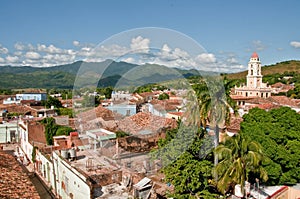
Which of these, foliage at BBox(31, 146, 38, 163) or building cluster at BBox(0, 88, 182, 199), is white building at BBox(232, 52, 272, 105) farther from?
foliage at BBox(31, 146, 38, 163)

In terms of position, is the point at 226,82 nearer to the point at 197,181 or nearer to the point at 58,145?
the point at 197,181

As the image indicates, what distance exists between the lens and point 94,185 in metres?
8.62

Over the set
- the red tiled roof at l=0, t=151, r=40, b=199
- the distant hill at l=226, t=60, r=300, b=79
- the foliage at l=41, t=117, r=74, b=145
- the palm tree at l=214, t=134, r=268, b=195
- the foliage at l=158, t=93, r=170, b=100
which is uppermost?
the distant hill at l=226, t=60, r=300, b=79

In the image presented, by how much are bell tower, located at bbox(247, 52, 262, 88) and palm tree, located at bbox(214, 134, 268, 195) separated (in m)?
29.5

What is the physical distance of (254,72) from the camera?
35906 millimetres

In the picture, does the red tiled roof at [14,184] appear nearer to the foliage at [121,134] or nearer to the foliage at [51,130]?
the foliage at [121,134]

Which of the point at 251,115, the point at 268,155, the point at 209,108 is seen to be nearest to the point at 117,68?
the point at 209,108

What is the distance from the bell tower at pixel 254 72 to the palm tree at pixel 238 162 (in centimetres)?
2953

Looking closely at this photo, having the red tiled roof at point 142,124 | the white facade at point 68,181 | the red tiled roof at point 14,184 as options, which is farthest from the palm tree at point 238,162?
the red tiled roof at point 14,184

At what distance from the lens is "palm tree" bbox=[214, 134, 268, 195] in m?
8.07

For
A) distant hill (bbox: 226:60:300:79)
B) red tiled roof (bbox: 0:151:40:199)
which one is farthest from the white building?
→ distant hill (bbox: 226:60:300:79)

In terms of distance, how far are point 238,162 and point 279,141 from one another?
342 centimetres

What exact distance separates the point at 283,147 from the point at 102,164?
674cm

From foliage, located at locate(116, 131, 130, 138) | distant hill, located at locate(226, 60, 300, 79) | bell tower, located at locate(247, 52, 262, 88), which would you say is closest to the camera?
foliage, located at locate(116, 131, 130, 138)
